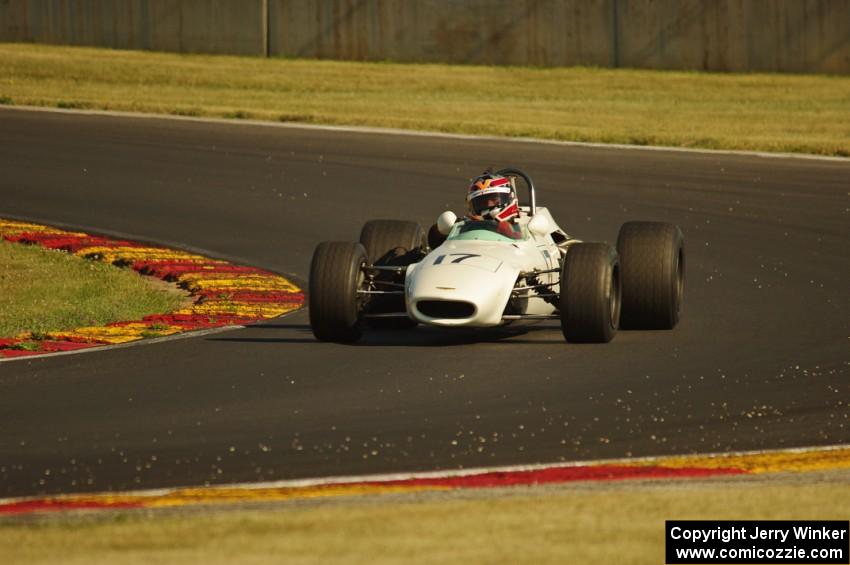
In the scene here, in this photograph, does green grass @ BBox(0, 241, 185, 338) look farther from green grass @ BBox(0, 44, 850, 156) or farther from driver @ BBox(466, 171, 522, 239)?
green grass @ BBox(0, 44, 850, 156)

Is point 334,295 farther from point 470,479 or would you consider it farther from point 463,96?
point 463,96

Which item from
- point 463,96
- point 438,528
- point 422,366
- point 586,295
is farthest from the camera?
point 463,96

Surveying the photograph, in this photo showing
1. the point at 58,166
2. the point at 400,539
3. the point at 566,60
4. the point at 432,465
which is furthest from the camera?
the point at 566,60

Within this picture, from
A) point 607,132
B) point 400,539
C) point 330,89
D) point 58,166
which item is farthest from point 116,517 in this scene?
point 330,89

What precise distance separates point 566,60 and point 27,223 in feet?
68.3

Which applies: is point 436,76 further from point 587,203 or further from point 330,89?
point 587,203

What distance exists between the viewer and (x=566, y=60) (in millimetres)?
41156

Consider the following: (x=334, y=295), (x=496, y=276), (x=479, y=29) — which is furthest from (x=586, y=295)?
(x=479, y=29)

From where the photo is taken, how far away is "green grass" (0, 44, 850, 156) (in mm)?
31922

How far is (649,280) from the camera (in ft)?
50.2

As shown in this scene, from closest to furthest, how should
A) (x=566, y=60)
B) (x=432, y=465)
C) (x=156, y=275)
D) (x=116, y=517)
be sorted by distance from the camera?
(x=116, y=517)
(x=432, y=465)
(x=156, y=275)
(x=566, y=60)

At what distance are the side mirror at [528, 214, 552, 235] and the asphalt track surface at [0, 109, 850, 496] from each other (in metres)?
0.86

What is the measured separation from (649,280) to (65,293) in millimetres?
6236

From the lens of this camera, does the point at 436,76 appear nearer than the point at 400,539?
No
